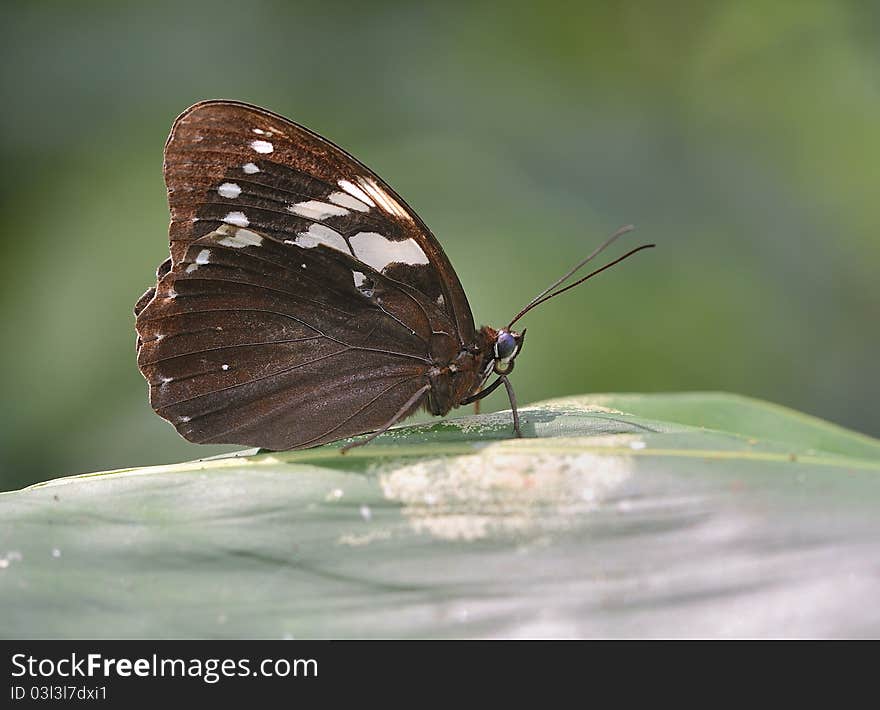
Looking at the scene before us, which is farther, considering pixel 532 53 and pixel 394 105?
pixel 532 53

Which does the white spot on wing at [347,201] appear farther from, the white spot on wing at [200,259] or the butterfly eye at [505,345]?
the butterfly eye at [505,345]

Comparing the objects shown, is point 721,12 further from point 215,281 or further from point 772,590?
point 772,590

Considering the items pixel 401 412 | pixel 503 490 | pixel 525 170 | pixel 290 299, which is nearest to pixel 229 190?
pixel 290 299

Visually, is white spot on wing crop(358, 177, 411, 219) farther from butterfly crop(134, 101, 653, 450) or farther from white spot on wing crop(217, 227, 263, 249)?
white spot on wing crop(217, 227, 263, 249)

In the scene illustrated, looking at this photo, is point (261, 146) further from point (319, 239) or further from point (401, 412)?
point (401, 412)

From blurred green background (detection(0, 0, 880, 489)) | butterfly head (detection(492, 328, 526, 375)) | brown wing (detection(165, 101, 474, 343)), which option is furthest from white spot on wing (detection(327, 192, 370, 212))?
blurred green background (detection(0, 0, 880, 489))
